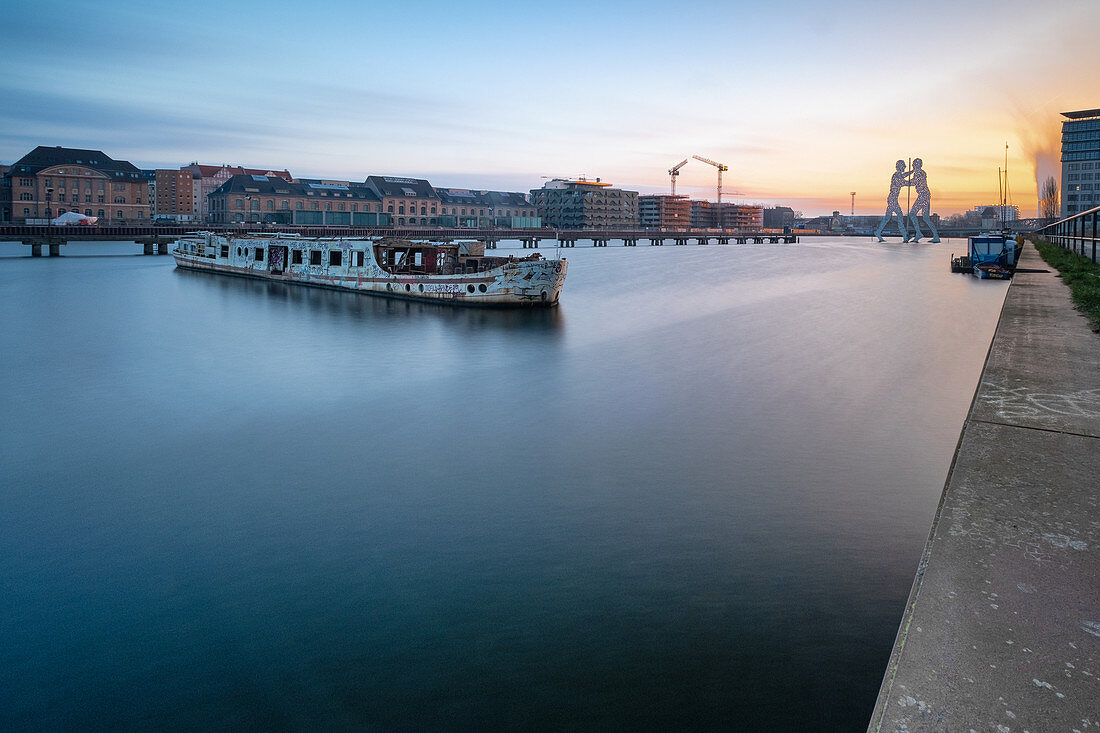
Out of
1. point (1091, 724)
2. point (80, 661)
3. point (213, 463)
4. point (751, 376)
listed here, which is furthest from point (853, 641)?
point (751, 376)

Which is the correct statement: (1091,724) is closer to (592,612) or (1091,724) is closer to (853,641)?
(853,641)

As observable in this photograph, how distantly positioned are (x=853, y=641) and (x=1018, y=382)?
5112 millimetres

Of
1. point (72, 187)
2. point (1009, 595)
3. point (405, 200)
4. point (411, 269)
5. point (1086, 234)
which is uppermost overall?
point (405, 200)

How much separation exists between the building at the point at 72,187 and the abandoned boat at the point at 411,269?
106777 millimetres

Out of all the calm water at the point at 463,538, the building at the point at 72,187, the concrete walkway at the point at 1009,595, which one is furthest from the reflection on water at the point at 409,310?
the building at the point at 72,187

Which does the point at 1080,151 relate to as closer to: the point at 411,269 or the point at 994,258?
the point at 994,258

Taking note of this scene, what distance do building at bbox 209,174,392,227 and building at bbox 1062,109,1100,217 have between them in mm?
131834

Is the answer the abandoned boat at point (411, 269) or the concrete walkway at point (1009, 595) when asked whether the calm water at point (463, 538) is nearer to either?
the concrete walkway at point (1009, 595)

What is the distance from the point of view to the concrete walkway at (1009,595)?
3.05m

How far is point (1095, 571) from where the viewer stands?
4.15 metres

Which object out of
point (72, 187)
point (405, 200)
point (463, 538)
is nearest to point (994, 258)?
point (463, 538)

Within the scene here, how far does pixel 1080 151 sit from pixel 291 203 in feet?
508

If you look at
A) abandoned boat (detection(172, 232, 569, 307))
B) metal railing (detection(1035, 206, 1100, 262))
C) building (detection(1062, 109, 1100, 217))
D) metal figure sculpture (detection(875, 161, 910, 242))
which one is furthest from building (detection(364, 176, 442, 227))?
metal railing (detection(1035, 206, 1100, 262))

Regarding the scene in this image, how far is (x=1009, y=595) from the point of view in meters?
3.87
